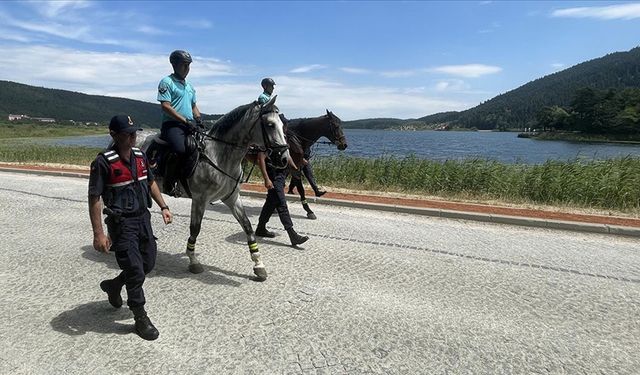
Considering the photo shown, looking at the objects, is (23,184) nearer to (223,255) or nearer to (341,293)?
(223,255)

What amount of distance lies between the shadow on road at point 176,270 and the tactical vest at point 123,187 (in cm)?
180

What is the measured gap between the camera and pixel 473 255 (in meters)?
6.60

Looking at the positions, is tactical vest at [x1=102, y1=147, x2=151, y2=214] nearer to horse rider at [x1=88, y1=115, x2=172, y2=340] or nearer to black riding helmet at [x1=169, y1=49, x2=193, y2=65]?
horse rider at [x1=88, y1=115, x2=172, y2=340]

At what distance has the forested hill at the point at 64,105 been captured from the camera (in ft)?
503

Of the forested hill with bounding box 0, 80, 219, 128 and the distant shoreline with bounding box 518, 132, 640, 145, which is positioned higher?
the forested hill with bounding box 0, 80, 219, 128

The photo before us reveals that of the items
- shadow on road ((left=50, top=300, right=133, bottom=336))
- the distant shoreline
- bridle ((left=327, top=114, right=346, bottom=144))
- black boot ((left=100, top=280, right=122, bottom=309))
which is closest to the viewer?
shadow on road ((left=50, top=300, right=133, bottom=336))

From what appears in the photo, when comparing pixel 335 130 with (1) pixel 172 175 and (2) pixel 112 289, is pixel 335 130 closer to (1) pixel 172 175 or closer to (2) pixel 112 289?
(1) pixel 172 175

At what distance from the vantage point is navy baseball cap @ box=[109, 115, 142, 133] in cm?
355

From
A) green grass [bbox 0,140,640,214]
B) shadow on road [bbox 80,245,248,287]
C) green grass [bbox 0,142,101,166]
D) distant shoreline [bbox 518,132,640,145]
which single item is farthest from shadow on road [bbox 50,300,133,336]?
distant shoreline [bbox 518,132,640,145]

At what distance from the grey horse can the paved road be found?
22.9 inches

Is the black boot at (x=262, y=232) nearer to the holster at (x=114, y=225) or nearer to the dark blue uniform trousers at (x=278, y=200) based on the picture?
the dark blue uniform trousers at (x=278, y=200)

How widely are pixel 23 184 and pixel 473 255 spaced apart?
46.4 ft

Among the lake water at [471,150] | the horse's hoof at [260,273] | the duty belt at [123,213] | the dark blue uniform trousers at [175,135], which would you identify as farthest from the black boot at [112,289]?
the lake water at [471,150]

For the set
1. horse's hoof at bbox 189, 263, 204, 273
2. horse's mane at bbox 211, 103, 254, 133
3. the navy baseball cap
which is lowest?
horse's hoof at bbox 189, 263, 204, 273
